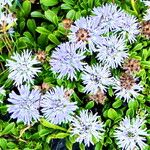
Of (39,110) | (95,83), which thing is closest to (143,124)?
(95,83)

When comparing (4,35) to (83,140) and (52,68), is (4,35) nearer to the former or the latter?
(52,68)

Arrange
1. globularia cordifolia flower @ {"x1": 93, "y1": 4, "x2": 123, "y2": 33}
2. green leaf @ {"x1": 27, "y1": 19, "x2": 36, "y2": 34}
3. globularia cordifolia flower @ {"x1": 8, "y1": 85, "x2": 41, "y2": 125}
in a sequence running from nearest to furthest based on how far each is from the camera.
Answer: globularia cordifolia flower @ {"x1": 8, "y1": 85, "x2": 41, "y2": 125}
globularia cordifolia flower @ {"x1": 93, "y1": 4, "x2": 123, "y2": 33}
green leaf @ {"x1": 27, "y1": 19, "x2": 36, "y2": 34}

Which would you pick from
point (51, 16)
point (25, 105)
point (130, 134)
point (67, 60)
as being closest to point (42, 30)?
point (51, 16)

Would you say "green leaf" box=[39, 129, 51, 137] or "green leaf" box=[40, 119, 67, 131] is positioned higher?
"green leaf" box=[40, 119, 67, 131]

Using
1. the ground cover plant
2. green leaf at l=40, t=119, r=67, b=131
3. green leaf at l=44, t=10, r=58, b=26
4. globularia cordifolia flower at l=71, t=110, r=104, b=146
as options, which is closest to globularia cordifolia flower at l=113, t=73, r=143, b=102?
the ground cover plant

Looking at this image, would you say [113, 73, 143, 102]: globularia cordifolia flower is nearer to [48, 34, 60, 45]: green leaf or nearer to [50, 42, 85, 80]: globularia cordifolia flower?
[50, 42, 85, 80]: globularia cordifolia flower

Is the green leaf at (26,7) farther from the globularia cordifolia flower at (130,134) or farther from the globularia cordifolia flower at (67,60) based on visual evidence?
the globularia cordifolia flower at (130,134)

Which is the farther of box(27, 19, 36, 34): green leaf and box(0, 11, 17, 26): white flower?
box(27, 19, 36, 34): green leaf

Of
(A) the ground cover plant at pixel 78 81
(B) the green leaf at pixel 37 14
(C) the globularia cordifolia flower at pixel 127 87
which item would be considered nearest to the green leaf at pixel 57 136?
(A) the ground cover plant at pixel 78 81
